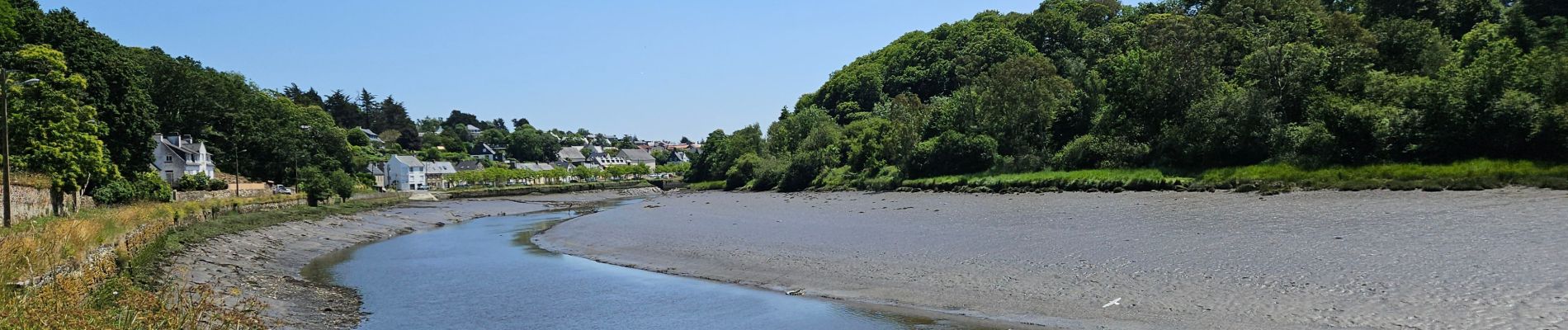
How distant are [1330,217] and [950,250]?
42.2 feet

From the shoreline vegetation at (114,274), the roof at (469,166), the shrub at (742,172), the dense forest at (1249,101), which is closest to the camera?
the shoreline vegetation at (114,274)

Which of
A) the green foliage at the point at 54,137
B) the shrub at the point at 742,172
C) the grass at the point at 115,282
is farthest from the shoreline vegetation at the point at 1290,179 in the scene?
the green foliage at the point at 54,137

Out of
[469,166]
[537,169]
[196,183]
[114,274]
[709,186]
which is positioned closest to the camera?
[114,274]

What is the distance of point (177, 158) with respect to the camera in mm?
80875

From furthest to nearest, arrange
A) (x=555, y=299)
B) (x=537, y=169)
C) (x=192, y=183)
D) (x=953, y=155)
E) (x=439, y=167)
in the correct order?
(x=537, y=169) < (x=439, y=167) < (x=953, y=155) < (x=192, y=183) < (x=555, y=299)

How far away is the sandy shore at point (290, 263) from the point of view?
19484 mm

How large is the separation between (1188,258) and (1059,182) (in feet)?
115

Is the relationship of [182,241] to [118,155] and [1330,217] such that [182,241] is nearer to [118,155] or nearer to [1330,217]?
[118,155]

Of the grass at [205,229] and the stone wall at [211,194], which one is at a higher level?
the stone wall at [211,194]

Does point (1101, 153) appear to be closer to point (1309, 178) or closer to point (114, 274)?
point (1309, 178)

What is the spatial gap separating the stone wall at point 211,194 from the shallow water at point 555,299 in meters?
40.6

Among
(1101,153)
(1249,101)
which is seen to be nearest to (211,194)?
(1101,153)

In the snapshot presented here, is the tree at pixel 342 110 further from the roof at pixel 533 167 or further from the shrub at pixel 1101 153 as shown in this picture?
the shrub at pixel 1101 153

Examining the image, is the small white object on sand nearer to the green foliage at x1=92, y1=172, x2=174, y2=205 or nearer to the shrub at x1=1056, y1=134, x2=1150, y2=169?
the shrub at x1=1056, y1=134, x2=1150, y2=169
